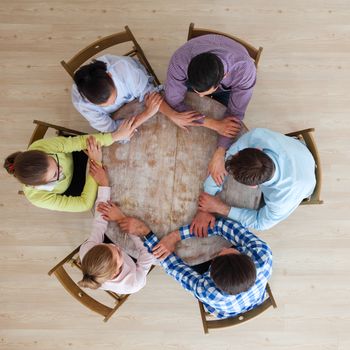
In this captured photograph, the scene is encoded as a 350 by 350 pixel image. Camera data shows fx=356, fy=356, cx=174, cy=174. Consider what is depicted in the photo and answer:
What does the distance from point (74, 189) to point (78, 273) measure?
724 mm

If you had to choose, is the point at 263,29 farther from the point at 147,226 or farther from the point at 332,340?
the point at 332,340

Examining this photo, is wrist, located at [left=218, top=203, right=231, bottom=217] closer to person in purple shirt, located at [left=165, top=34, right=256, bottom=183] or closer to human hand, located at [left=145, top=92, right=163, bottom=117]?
person in purple shirt, located at [left=165, top=34, right=256, bottom=183]

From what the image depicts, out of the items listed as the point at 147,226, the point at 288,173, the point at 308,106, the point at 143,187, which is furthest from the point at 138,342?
the point at 308,106

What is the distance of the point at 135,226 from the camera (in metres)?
1.74

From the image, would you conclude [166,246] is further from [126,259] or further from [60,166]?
[60,166]

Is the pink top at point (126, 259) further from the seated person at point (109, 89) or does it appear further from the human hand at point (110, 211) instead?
the seated person at point (109, 89)

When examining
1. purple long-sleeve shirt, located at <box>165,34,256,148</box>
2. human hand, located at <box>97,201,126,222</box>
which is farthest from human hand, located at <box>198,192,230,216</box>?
human hand, located at <box>97,201,126,222</box>

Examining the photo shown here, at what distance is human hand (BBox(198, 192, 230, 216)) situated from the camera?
1721 millimetres

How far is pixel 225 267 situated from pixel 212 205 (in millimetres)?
356

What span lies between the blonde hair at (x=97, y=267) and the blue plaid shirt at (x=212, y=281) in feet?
0.76

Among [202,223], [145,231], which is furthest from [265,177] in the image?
[145,231]

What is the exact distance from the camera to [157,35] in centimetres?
247

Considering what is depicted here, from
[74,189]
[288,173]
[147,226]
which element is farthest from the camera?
[74,189]

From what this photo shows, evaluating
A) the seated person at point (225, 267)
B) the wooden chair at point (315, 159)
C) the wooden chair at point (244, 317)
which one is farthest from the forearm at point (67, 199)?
the wooden chair at point (315, 159)
